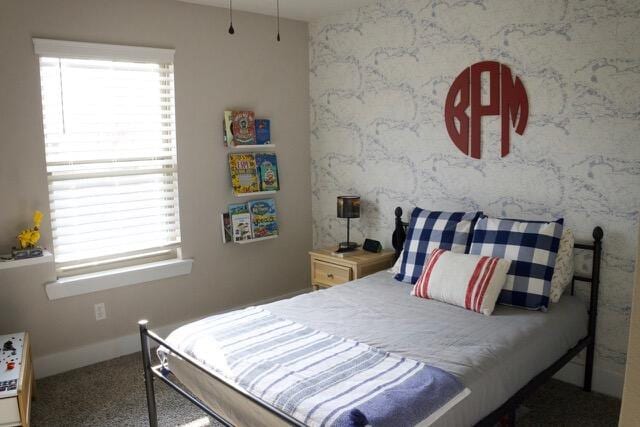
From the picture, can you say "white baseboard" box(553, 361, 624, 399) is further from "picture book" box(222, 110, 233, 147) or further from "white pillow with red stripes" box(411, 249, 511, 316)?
"picture book" box(222, 110, 233, 147)

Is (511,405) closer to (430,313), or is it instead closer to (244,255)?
(430,313)

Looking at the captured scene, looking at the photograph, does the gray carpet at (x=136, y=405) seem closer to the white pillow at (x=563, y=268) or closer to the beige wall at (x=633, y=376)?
the white pillow at (x=563, y=268)

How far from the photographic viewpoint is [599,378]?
2975 millimetres

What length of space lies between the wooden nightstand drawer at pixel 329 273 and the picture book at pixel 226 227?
0.70m

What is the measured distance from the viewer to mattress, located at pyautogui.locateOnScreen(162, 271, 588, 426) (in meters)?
2.10

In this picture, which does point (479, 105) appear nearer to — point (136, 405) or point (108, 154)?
point (108, 154)

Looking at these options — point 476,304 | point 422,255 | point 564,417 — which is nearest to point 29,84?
point 422,255

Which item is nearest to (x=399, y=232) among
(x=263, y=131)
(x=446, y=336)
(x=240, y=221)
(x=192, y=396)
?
(x=240, y=221)

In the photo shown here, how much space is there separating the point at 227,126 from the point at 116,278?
1367 mm

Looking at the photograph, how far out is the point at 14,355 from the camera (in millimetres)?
2730

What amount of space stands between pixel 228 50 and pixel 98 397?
257 centimetres

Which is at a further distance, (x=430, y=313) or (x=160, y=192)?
(x=160, y=192)

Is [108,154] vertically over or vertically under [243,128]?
under

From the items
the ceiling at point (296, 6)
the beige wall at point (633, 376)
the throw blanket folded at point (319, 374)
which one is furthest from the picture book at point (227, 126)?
the beige wall at point (633, 376)
